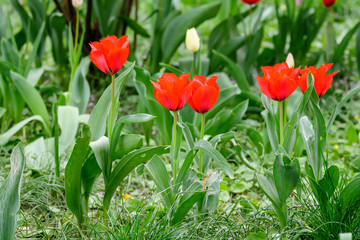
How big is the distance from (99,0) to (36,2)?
0.41 metres

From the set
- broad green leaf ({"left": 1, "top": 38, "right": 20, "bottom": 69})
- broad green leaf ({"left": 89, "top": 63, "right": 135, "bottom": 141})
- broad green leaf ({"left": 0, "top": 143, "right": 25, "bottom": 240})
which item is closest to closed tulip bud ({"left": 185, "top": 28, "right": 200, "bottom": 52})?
broad green leaf ({"left": 89, "top": 63, "right": 135, "bottom": 141})

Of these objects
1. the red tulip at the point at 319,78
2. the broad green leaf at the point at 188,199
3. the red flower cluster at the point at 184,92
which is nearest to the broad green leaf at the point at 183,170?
the broad green leaf at the point at 188,199

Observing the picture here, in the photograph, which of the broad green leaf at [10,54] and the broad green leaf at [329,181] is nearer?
the broad green leaf at [329,181]

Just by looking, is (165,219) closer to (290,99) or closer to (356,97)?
(290,99)

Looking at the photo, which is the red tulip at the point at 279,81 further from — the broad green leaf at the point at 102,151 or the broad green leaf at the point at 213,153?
the broad green leaf at the point at 102,151

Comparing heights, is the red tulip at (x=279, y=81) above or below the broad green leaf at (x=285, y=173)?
above

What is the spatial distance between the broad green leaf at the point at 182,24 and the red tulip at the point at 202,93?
1.66 metres

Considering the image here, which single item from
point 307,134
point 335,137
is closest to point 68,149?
point 307,134

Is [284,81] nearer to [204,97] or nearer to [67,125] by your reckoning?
[204,97]

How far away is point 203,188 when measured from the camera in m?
1.54

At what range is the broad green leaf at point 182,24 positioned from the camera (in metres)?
3.04

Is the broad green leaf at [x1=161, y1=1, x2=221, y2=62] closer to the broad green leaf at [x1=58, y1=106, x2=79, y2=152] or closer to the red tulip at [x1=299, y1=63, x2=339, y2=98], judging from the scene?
the broad green leaf at [x1=58, y1=106, x2=79, y2=152]

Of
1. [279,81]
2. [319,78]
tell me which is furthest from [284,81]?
[319,78]

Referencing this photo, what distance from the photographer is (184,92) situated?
1.43m
